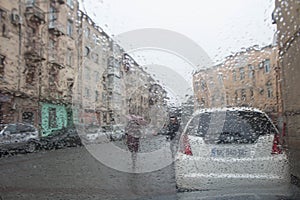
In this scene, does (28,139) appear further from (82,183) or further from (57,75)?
(82,183)

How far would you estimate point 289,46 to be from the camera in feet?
30.9

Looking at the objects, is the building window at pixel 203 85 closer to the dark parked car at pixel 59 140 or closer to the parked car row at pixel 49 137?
the parked car row at pixel 49 137

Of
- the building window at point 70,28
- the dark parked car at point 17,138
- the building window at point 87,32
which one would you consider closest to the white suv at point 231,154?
the building window at point 87,32

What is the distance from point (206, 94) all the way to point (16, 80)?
8.16 m

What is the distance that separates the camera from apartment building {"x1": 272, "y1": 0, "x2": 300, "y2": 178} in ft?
25.1

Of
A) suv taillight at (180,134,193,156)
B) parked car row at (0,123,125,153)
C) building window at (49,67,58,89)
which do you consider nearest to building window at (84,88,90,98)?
building window at (49,67,58,89)

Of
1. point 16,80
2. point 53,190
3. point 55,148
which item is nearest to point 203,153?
point 53,190

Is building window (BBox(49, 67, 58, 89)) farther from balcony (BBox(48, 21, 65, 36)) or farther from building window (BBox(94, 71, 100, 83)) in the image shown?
building window (BBox(94, 71, 100, 83))

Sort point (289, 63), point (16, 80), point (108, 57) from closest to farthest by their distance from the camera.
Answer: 1. point (289, 63)
2. point (108, 57)
3. point (16, 80)

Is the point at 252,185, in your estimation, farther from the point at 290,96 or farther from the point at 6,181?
the point at 290,96

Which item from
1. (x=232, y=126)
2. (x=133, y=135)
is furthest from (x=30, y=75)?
(x=232, y=126)

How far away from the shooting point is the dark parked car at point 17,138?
460 inches

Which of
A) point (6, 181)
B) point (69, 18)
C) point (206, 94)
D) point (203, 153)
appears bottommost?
point (6, 181)

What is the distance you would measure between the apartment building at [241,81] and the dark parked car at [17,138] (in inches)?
227
